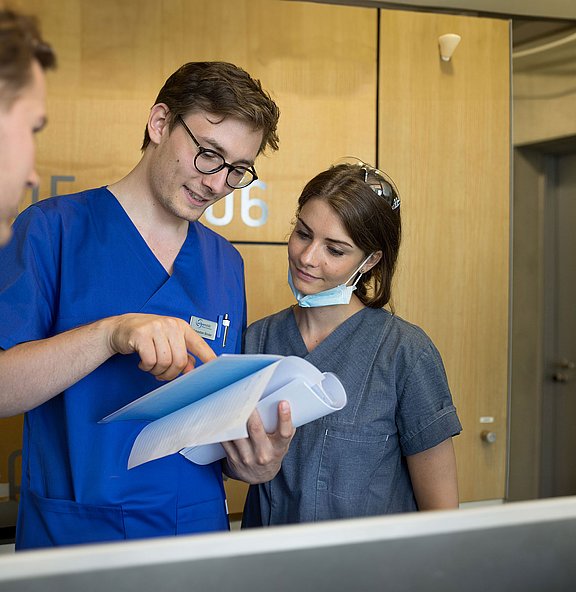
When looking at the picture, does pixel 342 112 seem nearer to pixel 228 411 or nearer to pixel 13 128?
pixel 228 411

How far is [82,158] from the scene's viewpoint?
2182 mm

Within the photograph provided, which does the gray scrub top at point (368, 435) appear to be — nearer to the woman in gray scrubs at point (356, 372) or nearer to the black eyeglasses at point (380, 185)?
the woman in gray scrubs at point (356, 372)

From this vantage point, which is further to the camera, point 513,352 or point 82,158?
point 513,352

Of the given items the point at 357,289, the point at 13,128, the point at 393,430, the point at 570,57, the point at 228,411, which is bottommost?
the point at 393,430

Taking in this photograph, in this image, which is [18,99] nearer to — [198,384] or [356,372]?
[198,384]

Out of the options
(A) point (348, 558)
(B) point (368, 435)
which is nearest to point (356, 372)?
(B) point (368, 435)

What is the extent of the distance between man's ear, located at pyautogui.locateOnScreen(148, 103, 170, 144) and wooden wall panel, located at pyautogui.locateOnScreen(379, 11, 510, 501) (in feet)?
3.96

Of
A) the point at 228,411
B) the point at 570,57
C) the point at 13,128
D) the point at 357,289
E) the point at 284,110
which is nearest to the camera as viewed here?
the point at 13,128

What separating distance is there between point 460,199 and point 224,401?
1.81m

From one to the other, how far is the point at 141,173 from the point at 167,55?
983 mm

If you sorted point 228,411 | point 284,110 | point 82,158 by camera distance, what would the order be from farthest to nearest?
point 284,110 → point 82,158 → point 228,411

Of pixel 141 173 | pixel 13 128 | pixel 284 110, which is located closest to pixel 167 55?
pixel 284 110

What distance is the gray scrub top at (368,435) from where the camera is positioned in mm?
1434

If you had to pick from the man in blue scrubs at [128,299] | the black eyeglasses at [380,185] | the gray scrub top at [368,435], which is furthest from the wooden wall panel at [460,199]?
the man in blue scrubs at [128,299]
